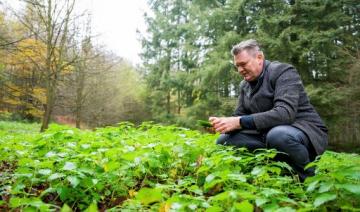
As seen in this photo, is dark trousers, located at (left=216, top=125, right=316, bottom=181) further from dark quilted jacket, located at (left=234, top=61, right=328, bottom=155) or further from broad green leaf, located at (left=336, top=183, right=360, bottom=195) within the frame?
broad green leaf, located at (left=336, top=183, right=360, bottom=195)

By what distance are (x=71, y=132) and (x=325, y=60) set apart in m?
11.9

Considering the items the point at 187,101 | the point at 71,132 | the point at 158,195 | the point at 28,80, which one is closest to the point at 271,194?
the point at 158,195

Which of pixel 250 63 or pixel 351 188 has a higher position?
pixel 250 63

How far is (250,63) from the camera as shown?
10.4 ft

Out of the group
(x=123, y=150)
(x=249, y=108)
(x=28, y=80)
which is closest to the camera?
(x=123, y=150)

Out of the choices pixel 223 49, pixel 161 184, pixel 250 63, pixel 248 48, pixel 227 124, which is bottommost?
pixel 161 184

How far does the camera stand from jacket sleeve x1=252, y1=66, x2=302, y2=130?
113 inches

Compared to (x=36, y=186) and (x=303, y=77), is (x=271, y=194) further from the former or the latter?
(x=303, y=77)

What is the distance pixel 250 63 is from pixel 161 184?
4.66 feet

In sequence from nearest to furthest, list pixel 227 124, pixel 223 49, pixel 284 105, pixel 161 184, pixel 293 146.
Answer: pixel 161 184, pixel 293 146, pixel 284 105, pixel 227 124, pixel 223 49

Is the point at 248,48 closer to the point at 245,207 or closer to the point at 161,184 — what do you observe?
the point at 161,184

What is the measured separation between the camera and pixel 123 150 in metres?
2.46

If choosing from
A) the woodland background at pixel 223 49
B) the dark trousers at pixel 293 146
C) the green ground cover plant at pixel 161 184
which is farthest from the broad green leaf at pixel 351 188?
the woodland background at pixel 223 49

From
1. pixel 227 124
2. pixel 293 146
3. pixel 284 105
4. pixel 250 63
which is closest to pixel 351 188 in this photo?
pixel 293 146
